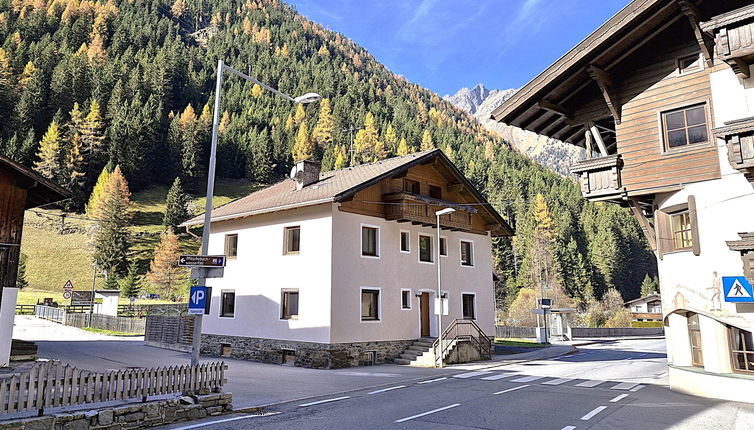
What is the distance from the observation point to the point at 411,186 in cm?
2781

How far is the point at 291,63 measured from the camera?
159 m

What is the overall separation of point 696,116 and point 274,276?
19.3 m

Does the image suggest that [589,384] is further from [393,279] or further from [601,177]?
[393,279]

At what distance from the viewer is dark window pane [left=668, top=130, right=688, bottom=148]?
49.7 ft

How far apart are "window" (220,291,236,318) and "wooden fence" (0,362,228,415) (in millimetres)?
16158

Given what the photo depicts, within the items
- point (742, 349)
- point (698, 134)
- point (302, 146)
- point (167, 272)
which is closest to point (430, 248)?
point (698, 134)

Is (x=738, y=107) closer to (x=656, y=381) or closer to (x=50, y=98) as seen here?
(x=656, y=381)

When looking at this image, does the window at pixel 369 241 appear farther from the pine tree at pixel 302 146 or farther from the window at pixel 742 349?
the pine tree at pixel 302 146

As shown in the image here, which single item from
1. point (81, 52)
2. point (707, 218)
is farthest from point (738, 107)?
point (81, 52)

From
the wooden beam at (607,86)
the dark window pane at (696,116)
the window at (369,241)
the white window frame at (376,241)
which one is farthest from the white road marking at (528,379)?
the dark window pane at (696,116)

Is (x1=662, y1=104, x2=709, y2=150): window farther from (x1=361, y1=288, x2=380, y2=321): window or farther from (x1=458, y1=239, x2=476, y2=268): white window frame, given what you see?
(x1=458, y1=239, x2=476, y2=268): white window frame

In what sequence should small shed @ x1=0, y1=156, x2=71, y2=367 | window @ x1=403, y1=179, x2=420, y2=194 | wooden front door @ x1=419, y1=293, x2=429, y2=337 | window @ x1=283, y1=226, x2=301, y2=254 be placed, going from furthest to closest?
wooden front door @ x1=419, y1=293, x2=429, y2=337, window @ x1=403, y1=179, x2=420, y2=194, window @ x1=283, y1=226, x2=301, y2=254, small shed @ x1=0, y1=156, x2=71, y2=367

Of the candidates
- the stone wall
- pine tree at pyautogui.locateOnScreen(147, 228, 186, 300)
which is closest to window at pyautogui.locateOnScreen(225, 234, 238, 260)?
the stone wall

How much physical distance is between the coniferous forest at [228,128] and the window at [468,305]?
55274 mm
